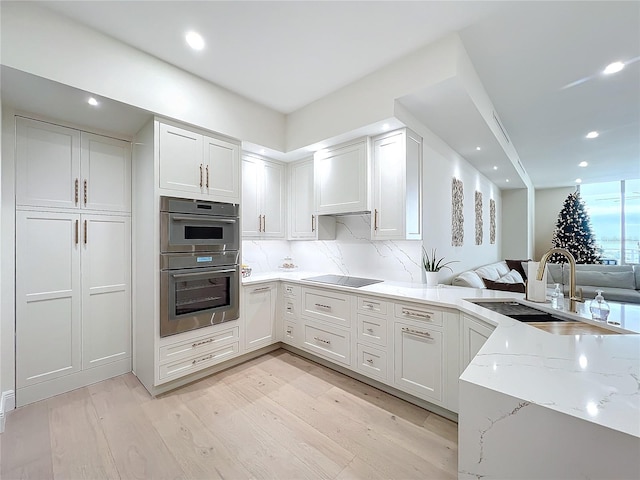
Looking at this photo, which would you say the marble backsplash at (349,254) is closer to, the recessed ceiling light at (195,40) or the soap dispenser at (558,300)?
the soap dispenser at (558,300)

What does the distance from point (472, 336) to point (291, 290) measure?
6.18 ft

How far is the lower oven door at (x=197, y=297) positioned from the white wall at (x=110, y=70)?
139 cm

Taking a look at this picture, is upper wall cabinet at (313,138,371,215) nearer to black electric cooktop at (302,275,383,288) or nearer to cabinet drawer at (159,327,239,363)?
black electric cooktop at (302,275,383,288)

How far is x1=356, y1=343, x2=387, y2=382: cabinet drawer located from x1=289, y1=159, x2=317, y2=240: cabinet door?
1.47m

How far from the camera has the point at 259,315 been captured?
3.05 metres

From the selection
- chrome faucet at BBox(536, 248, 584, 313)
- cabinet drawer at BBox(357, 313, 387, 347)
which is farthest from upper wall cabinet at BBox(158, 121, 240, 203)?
chrome faucet at BBox(536, 248, 584, 313)

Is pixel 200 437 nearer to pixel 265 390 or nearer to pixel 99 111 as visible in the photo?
pixel 265 390

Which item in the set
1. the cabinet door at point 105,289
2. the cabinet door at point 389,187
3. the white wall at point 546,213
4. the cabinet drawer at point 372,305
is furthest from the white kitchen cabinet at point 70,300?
the white wall at point 546,213

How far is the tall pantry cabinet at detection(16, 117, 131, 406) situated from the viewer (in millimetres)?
2156

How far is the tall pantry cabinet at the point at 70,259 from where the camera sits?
2.16 m

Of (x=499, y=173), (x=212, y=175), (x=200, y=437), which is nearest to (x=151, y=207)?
(x=212, y=175)

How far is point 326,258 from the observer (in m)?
3.72

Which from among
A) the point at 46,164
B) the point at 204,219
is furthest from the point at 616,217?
the point at 46,164

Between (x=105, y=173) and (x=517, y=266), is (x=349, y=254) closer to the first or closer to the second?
(x=105, y=173)
